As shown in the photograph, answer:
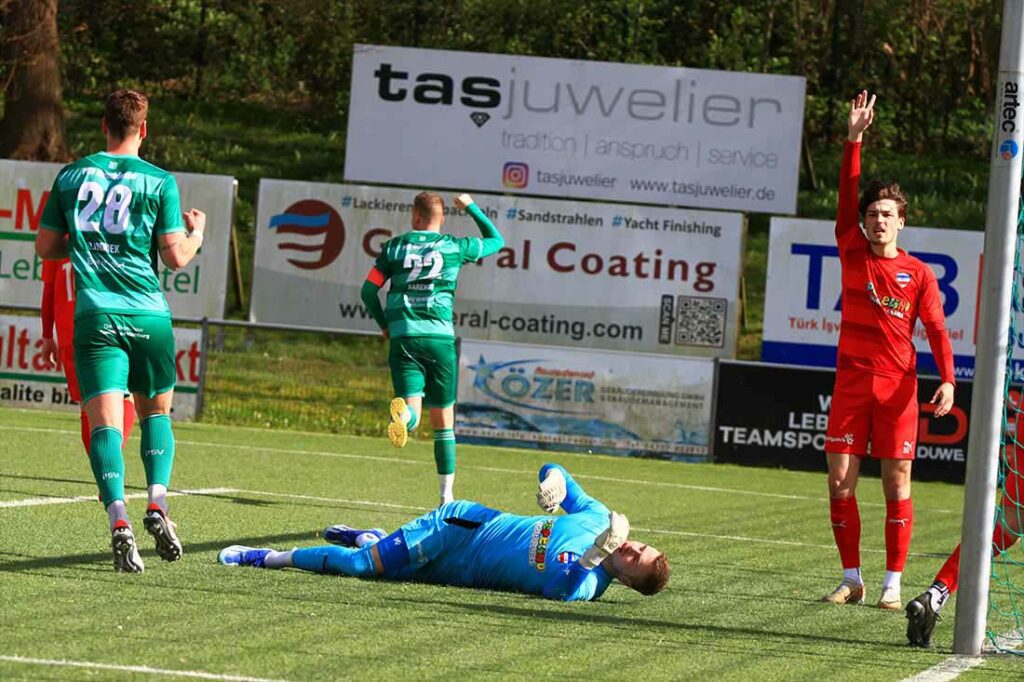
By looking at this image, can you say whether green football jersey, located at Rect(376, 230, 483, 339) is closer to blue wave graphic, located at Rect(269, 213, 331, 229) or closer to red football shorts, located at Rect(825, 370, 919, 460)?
red football shorts, located at Rect(825, 370, 919, 460)

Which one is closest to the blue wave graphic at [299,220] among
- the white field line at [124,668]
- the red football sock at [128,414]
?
the red football sock at [128,414]

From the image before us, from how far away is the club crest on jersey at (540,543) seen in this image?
277 inches

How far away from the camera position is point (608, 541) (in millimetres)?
6598

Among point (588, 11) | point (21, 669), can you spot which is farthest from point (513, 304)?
point (21, 669)

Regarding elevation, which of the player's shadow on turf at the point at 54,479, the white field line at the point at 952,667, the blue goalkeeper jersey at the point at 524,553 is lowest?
the player's shadow on turf at the point at 54,479

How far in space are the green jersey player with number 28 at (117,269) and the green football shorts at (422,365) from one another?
3804mm

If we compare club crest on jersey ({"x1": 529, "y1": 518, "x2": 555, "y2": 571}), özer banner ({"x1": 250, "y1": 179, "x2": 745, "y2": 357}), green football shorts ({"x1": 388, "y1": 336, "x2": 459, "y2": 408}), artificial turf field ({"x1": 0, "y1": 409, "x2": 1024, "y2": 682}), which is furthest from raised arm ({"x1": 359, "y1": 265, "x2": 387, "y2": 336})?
özer banner ({"x1": 250, "y1": 179, "x2": 745, "y2": 357})

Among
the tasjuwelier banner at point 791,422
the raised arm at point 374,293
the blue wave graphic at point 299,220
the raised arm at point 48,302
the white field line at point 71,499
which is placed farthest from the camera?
the blue wave graphic at point 299,220

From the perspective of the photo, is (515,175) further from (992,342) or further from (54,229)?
(992,342)

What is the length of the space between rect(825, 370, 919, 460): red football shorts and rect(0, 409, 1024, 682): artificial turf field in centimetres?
76

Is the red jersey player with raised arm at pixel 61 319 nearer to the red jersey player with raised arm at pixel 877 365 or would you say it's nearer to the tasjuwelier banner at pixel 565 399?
the red jersey player with raised arm at pixel 877 365

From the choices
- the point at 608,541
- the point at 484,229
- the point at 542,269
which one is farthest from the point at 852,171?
the point at 542,269

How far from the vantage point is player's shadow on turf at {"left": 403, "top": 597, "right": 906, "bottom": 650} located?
6.64m

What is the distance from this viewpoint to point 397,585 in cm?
723
